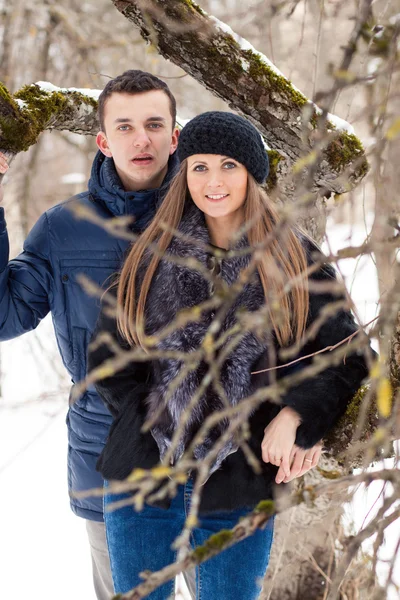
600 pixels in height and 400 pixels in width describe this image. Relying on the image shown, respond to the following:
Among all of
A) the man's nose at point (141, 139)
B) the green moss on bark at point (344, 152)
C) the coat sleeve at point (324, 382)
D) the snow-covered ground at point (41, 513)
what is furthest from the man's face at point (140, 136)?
the snow-covered ground at point (41, 513)

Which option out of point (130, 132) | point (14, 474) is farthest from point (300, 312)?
point (14, 474)

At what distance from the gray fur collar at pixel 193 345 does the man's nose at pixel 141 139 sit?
0.39m

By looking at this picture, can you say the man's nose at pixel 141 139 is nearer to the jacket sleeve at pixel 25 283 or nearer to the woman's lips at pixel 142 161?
the woman's lips at pixel 142 161

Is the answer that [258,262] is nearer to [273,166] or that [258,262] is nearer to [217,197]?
[217,197]

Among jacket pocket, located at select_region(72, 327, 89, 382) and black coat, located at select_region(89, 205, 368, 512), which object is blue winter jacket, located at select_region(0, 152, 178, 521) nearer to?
jacket pocket, located at select_region(72, 327, 89, 382)

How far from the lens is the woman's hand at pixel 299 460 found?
1690mm

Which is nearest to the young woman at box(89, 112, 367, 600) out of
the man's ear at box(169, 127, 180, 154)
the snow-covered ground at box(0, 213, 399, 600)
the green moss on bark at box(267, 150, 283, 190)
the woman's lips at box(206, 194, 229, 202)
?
the woman's lips at box(206, 194, 229, 202)

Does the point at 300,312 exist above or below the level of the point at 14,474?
above

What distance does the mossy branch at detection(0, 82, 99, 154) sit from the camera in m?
2.13

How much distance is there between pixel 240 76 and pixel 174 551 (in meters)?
1.36

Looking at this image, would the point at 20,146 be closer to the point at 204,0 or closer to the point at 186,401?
the point at 186,401

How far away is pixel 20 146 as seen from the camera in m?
2.16

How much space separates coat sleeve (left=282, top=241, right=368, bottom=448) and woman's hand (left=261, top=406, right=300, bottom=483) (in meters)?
0.02

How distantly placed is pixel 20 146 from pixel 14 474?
2.80 meters
